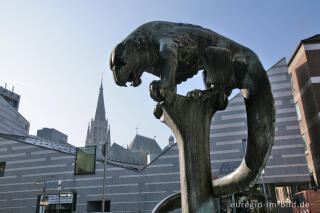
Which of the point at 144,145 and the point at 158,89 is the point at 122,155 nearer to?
the point at 144,145

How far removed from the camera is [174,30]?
4.74 meters

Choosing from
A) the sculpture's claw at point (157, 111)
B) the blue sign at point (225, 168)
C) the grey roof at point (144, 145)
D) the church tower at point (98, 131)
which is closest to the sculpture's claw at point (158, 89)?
the sculpture's claw at point (157, 111)

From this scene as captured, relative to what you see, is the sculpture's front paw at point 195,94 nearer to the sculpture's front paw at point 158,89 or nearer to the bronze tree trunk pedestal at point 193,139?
the bronze tree trunk pedestal at point 193,139

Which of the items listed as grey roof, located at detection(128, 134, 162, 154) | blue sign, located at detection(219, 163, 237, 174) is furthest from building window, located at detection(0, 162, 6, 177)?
grey roof, located at detection(128, 134, 162, 154)

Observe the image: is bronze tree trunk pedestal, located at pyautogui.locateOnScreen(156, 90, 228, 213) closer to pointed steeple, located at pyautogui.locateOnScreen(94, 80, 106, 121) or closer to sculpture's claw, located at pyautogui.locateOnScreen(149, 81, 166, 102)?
sculpture's claw, located at pyautogui.locateOnScreen(149, 81, 166, 102)

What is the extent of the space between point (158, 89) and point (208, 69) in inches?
40.6

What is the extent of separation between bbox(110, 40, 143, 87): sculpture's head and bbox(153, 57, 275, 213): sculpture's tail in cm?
183

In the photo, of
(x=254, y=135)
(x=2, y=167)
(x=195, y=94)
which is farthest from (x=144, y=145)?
(x=195, y=94)

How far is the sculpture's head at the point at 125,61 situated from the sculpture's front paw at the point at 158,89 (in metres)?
0.66

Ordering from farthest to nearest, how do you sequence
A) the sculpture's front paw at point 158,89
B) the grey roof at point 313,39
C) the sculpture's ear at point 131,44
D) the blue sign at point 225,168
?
the blue sign at point 225,168
the grey roof at point 313,39
the sculpture's ear at point 131,44
the sculpture's front paw at point 158,89

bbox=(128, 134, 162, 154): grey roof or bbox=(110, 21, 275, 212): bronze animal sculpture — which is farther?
bbox=(128, 134, 162, 154): grey roof

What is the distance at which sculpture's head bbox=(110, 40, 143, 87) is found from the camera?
14.8 feet

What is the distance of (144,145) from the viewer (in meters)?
92.2

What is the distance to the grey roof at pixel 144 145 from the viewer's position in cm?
9112
